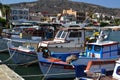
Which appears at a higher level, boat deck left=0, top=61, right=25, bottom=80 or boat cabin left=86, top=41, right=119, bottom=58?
boat cabin left=86, top=41, right=119, bottom=58

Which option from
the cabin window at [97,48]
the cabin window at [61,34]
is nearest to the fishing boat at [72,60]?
the cabin window at [97,48]

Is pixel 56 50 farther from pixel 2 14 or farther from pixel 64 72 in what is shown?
pixel 2 14

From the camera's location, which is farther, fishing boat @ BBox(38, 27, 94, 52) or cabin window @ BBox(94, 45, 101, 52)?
fishing boat @ BBox(38, 27, 94, 52)

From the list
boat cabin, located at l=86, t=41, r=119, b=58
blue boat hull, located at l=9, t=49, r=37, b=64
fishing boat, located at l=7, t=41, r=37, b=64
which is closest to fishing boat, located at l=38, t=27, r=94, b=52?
fishing boat, located at l=7, t=41, r=37, b=64

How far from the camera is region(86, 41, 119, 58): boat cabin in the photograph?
787 inches

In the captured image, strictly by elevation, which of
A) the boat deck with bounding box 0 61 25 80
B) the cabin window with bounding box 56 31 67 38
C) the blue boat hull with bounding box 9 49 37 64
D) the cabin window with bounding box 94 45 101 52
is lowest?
the blue boat hull with bounding box 9 49 37 64

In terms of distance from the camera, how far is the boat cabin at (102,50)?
65.6 feet

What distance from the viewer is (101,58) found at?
19.6 meters

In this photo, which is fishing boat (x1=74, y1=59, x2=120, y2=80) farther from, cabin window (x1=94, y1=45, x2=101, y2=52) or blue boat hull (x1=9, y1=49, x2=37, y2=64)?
blue boat hull (x1=9, y1=49, x2=37, y2=64)

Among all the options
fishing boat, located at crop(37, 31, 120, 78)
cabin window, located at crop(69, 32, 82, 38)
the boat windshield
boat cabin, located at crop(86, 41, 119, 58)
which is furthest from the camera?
the boat windshield

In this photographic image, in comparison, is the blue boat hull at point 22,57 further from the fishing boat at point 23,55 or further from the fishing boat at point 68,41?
the fishing boat at point 68,41

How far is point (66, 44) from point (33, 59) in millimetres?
2946

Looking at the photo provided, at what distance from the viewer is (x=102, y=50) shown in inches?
787

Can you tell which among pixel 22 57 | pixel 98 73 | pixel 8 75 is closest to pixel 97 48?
pixel 98 73
